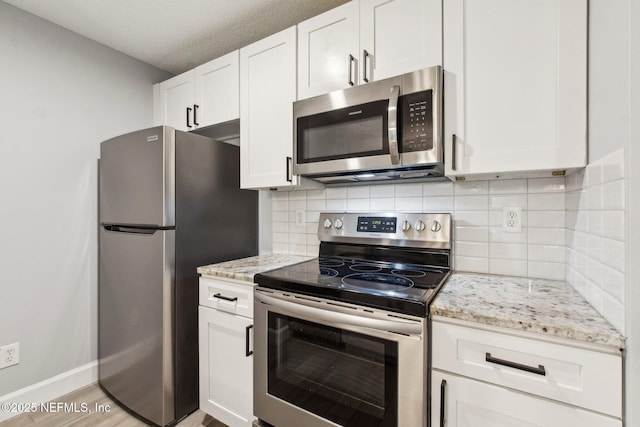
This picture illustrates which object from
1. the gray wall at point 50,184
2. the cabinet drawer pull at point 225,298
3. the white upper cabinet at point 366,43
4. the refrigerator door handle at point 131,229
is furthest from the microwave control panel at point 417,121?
the gray wall at point 50,184

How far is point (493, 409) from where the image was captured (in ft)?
2.85

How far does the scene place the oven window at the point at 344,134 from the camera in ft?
4.27

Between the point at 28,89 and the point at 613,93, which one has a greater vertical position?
the point at 28,89

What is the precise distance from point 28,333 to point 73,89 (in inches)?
62.0

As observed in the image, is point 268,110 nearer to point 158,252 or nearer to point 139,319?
point 158,252

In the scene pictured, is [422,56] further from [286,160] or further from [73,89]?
[73,89]

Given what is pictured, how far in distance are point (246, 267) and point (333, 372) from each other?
0.74m

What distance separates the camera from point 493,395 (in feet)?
2.85

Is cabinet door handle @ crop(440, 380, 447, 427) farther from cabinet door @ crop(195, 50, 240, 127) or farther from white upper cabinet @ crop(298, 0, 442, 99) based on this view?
cabinet door @ crop(195, 50, 240, 127)

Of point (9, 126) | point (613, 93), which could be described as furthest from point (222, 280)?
point (613, 93)

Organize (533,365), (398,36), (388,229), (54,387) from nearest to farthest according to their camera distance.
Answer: (533,365), (398,36), (388,229), (54,387)

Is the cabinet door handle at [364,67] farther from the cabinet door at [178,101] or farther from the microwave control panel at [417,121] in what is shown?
the cabinet door at [178,101]

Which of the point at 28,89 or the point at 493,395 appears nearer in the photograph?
the point at 493,395

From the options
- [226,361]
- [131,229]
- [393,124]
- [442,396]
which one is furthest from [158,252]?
[442,396]
